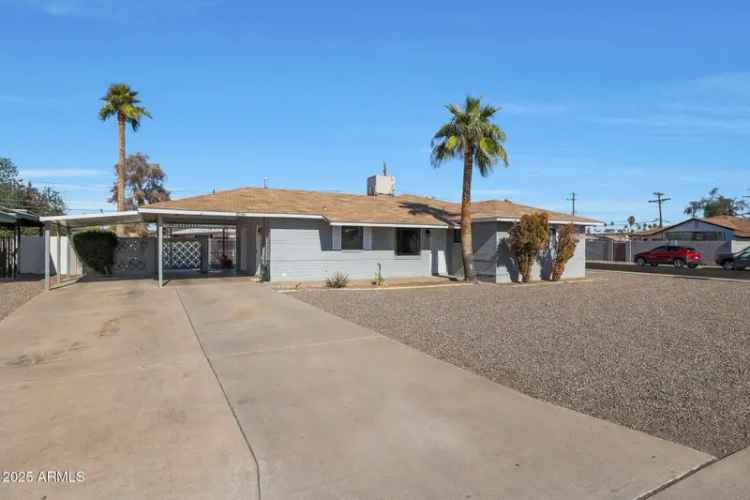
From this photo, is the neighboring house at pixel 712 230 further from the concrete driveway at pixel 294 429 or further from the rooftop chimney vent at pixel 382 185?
the concrete driveway at pixel 294 429

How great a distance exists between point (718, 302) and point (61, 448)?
52.2 ft

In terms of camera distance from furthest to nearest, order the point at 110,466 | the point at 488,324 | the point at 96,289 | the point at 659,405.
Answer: the point at 96,289 < the point at 488,324 < the point at 659,405 < the point at 110,466

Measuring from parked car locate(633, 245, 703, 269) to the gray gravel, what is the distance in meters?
35.8

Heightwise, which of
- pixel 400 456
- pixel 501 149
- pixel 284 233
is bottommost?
pixel 400 456

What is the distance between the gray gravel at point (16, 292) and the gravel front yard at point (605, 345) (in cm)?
707

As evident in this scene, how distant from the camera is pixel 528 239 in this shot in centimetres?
1870

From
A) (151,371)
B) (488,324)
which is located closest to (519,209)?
(488,324)

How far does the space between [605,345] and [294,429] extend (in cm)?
581

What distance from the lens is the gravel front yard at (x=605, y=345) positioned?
4.96 meters

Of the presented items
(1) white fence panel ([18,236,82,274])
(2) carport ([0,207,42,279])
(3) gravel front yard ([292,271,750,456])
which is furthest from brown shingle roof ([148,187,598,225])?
(1) white fence panel ([18,236,82,274])

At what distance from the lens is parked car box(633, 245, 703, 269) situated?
31.8 metres

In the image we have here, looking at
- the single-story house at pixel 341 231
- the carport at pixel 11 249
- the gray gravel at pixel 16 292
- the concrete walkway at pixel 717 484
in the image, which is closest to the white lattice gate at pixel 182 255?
the single-story house at pixel 341 231

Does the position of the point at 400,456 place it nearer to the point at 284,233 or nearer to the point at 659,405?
the point at 659,405

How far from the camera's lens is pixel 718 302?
13719 millimetres
